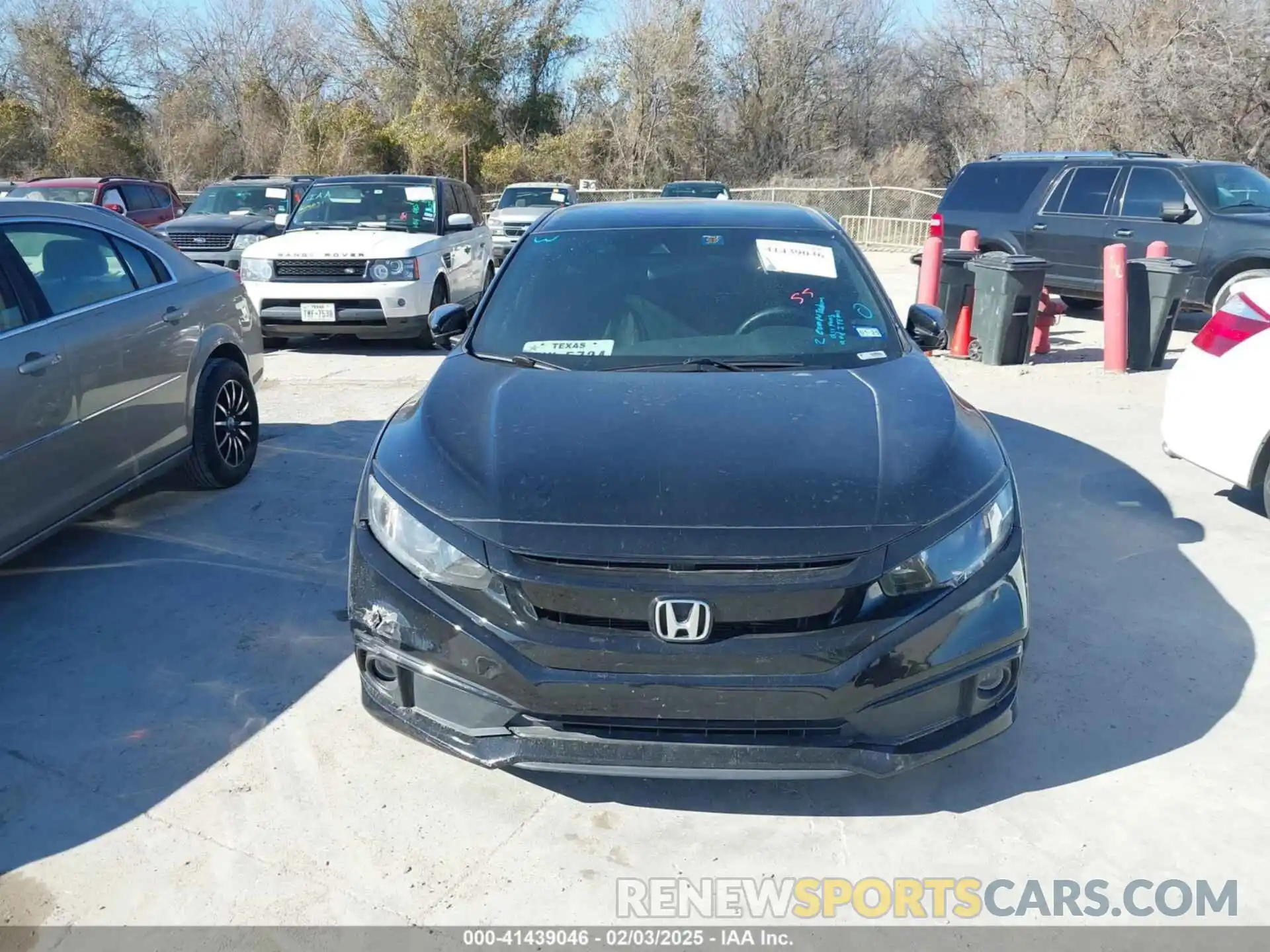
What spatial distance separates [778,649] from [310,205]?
32.0ft

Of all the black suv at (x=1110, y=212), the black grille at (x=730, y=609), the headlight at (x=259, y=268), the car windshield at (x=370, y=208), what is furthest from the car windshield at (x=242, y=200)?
the black grille at (x=730, y=609)

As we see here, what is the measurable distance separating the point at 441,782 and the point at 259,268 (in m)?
7.77

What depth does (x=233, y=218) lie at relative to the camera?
1400 cm

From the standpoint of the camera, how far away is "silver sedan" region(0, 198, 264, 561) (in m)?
4.04

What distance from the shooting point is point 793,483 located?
2812 millimetres

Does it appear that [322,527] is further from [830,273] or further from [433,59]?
[433,59]

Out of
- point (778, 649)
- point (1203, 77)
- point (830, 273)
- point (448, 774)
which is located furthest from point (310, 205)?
point (1203, 77)

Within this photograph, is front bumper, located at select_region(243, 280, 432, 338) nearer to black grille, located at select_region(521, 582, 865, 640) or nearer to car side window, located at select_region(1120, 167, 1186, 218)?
black grille, located at select_region(521, 582, 865, 640)

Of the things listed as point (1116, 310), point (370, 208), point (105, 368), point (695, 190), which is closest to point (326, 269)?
point (370, 208)

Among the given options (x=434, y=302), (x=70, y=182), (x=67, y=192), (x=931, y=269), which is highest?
(x=70, y=182)

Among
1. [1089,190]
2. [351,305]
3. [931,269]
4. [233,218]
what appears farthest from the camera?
[233,218]

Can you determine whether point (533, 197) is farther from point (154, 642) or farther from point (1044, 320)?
point (154, 642)

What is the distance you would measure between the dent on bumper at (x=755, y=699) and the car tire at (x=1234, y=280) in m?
9.10

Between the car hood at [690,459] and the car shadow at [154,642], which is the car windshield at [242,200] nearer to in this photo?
the car shadow at [154,642]
